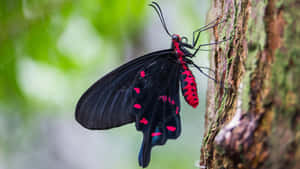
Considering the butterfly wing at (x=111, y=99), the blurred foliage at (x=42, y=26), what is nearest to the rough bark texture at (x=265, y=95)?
the butterfly wing at (x=111, y=99)

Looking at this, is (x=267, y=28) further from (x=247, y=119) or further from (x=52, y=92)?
(x=52, y=92)

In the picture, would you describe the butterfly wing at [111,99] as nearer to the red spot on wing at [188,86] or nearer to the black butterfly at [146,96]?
the black butterfly at [146,96]

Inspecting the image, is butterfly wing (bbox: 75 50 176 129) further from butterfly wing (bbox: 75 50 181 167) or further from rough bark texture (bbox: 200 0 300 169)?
rough bark texture (bbox: 200 0 300 169)

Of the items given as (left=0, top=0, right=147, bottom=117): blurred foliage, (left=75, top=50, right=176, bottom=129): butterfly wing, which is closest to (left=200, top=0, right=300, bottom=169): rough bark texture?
(left=75, top=50, right=176, bottom=129): butterfly wing

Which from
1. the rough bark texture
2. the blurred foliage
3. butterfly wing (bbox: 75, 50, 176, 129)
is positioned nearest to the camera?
the rough bark texture

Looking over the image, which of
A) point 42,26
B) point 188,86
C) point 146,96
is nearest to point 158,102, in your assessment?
point 146,96

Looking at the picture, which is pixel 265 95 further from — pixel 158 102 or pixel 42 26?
pixel 42 26
